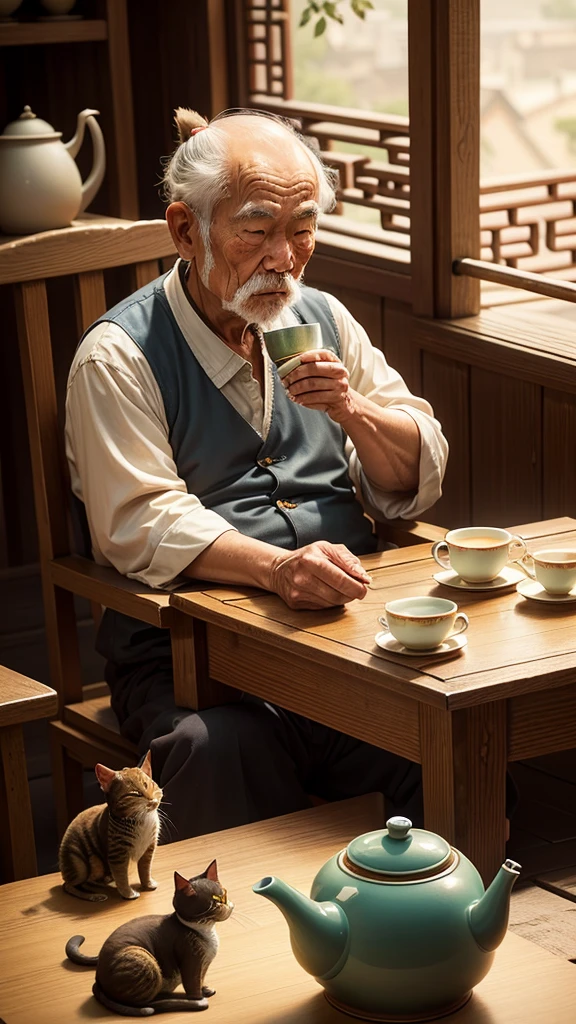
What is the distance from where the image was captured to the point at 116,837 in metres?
2.04

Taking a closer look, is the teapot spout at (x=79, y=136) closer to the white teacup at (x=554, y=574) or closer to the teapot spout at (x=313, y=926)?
the white teacup at (x=554, y=574)

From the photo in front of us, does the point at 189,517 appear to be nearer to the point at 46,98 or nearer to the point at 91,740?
the point at 91,740

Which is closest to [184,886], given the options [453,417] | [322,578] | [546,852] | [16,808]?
[16,808]

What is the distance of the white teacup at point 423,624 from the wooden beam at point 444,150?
4.25 feet

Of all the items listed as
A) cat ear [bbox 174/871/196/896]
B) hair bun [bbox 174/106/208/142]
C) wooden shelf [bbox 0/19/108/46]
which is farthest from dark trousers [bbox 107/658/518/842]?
wooden shelf [bbox 0/19/108/46]

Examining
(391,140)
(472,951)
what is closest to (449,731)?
(472,951)

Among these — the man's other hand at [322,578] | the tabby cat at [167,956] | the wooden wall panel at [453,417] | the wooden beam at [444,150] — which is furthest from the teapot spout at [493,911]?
the wooden beam at [444,150]

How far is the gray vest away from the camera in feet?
8.91

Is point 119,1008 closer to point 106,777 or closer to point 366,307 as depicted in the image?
point 106,777

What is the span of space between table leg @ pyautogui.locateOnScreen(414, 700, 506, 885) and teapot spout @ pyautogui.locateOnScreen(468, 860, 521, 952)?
341mm

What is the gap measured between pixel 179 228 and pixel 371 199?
3.26ft

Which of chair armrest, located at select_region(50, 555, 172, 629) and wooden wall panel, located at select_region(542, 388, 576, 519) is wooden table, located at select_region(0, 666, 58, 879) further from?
wooden wall panel, located at select_region(542, 388, 576, 519)

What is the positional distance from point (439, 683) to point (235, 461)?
0.88m

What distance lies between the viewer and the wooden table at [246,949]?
1.75 meters
